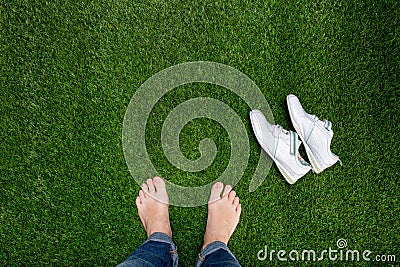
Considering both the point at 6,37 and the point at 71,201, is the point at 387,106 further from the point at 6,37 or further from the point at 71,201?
the point at 6,37

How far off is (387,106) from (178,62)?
848 millimetres

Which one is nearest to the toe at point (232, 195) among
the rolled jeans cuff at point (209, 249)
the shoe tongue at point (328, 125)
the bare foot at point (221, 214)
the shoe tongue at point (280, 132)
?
the bare foot at point (221, 214)

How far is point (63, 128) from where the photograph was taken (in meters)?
1.55

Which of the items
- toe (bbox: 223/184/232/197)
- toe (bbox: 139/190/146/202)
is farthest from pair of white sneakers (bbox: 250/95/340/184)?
toe (bbox: 139/190/146/202)

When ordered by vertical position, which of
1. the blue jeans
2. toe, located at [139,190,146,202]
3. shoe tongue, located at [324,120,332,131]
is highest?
shoe tongue, located at [324,120,332,131]

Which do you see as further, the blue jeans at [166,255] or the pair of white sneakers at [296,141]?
the pair of white sneakers at [296,141]

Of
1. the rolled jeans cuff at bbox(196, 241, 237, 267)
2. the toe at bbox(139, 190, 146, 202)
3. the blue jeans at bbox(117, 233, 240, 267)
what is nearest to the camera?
the blue jeans at bbox(117, 233, 240, 267)

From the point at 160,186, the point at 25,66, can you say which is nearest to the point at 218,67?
the point at 160,186

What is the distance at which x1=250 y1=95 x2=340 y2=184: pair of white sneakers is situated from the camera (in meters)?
1.51
